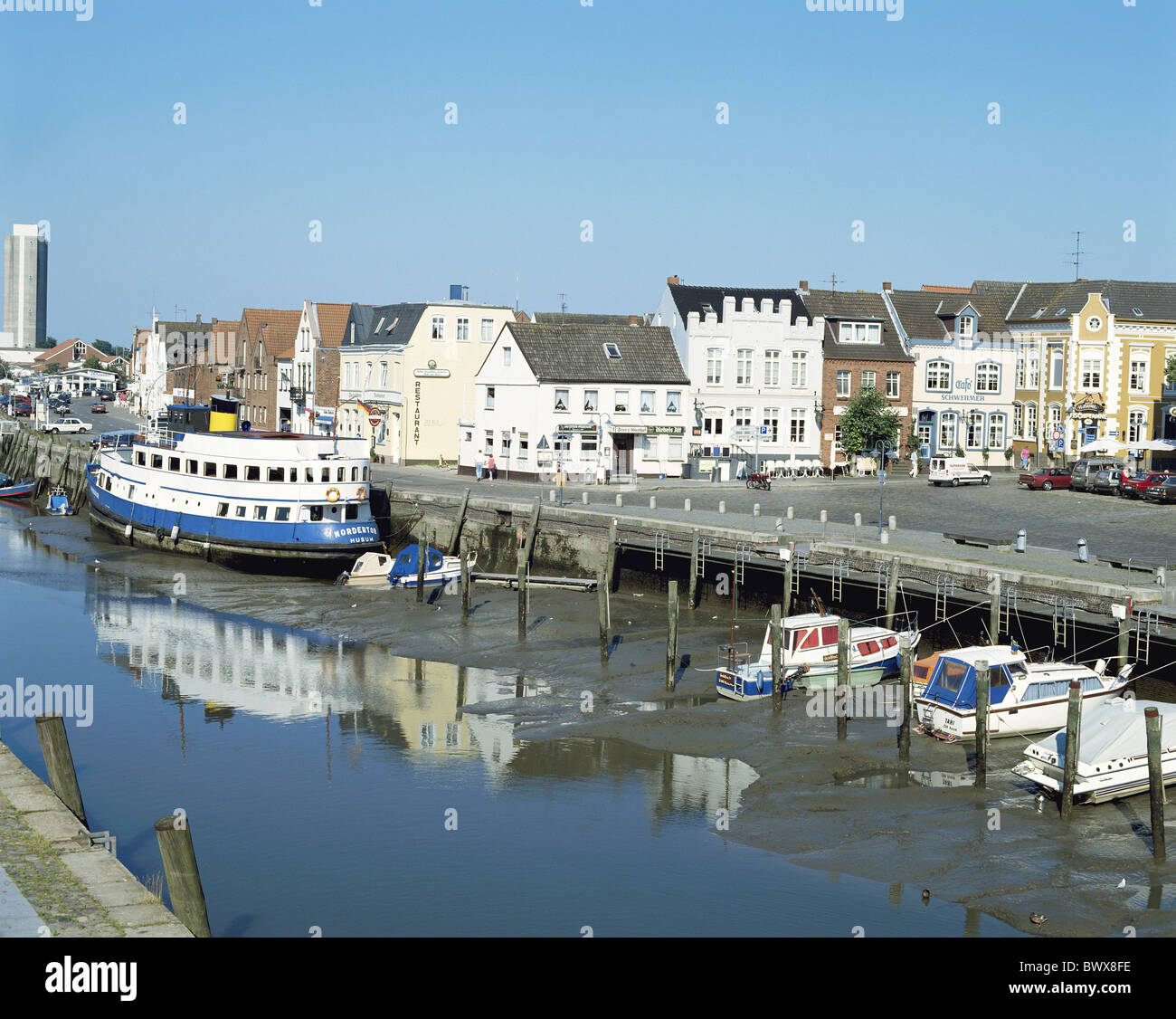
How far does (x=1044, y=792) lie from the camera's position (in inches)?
861

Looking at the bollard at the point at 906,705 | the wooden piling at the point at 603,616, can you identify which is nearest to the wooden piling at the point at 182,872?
the bollard at the point at 906,705

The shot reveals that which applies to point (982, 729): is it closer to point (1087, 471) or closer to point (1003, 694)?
point (1003, 694)

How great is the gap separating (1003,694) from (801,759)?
4.27 metres

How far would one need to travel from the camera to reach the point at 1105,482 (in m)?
56.0

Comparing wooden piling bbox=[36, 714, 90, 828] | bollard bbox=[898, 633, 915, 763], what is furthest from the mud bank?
wooden piling bbox=[36, 714, 90, 828]

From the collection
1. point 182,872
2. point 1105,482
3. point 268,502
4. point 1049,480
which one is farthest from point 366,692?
point 1049,480

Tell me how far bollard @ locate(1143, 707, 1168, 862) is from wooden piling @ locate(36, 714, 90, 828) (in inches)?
598

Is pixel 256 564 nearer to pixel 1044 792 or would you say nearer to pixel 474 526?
pixel 474 526

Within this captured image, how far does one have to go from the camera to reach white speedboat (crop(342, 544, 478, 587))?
1654 inches

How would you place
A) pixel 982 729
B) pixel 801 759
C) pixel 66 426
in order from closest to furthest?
pixel 982 729 → pixel 801 759 → pixel 66 426

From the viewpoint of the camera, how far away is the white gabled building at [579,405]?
6197cm

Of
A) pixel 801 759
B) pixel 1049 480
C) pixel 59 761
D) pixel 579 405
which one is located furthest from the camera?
pixel 579 405

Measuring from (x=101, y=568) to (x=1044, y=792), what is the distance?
119ft
